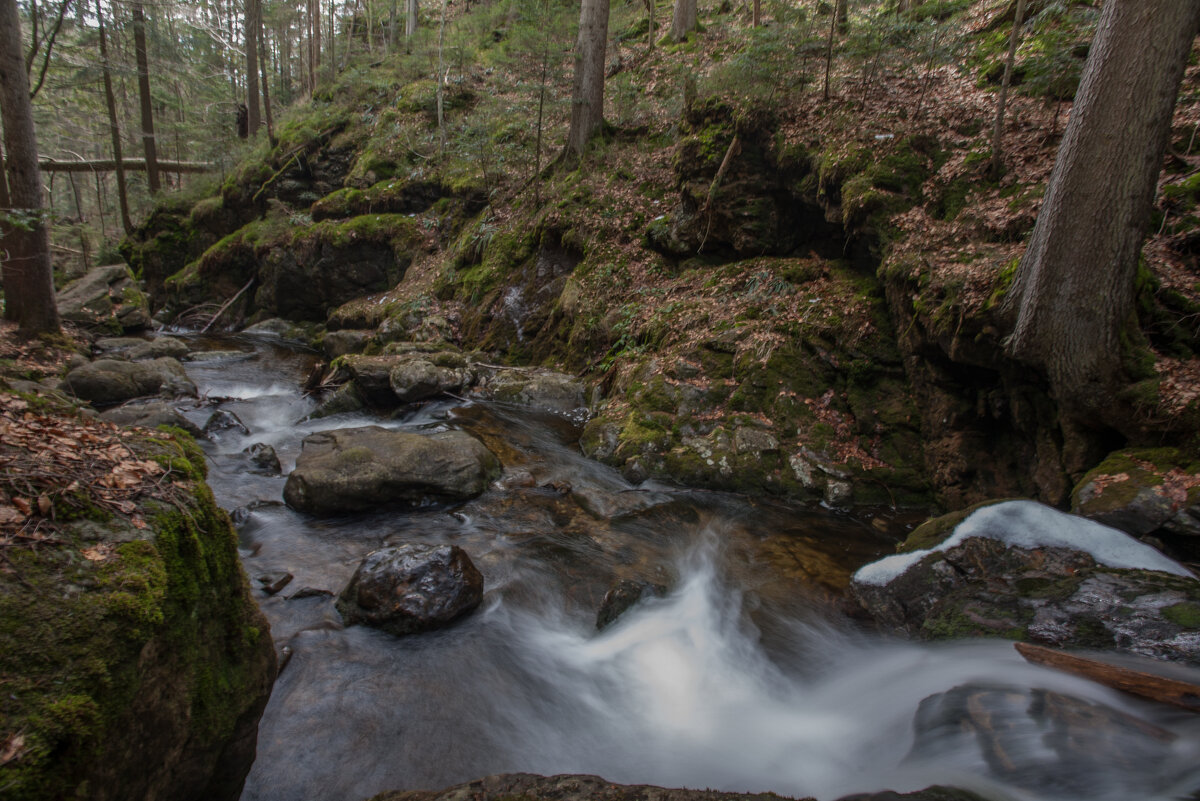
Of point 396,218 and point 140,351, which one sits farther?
point 396,218

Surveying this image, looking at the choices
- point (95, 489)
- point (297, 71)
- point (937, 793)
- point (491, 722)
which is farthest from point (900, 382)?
point (297, 71)

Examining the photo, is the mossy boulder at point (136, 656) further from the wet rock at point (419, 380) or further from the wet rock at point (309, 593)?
the wet rock at point (419, 380)

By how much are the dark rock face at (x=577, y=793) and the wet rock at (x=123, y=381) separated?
10.0 metres

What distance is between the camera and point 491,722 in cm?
425

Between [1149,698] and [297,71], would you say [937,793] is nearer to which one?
[1149,698]

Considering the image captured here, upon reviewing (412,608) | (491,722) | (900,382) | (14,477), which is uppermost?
(14,477)

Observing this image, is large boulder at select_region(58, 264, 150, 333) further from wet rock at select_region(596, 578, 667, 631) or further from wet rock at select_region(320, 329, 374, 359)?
wet rock at select_region(596, 578, 667, 631)

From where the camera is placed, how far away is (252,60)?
886 inches

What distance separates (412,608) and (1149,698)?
16.9 ft

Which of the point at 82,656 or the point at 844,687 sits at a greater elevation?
the point at 82,656

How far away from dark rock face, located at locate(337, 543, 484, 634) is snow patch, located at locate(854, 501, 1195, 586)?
156 inches

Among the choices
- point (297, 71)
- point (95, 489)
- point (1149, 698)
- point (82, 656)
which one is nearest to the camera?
point (82, 656)

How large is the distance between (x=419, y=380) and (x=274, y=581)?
19.2ft

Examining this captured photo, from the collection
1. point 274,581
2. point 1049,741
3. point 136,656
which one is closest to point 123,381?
point 274,581
